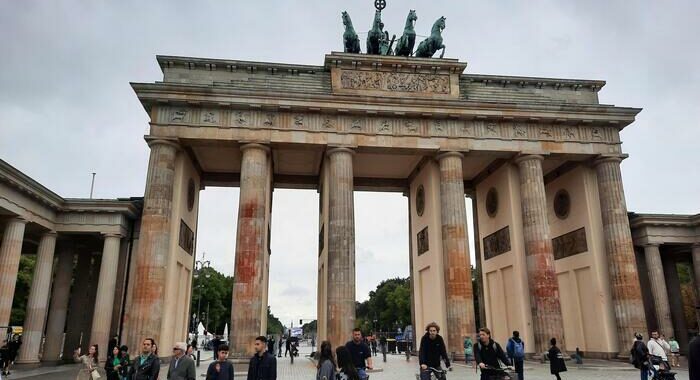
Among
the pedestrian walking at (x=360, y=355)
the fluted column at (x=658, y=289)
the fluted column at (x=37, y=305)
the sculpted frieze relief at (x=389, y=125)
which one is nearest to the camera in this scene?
the pedestrian walking at (x=360, y=355)

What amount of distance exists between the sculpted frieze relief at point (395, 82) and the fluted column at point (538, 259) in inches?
242

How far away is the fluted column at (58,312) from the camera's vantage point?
26141 millimetres

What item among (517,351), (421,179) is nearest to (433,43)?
(421,179)

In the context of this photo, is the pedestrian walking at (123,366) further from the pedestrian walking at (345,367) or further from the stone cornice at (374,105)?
the stone cornice at (374,105)

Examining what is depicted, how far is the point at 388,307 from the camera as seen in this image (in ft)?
305

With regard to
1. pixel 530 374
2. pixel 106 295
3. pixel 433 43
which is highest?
pixel 433 43

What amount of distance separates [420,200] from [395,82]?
7686 millimetres

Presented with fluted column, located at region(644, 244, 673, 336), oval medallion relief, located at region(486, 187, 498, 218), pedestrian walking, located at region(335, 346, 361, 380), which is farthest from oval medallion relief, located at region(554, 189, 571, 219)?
pedestrian walking, located at region(335, 346, 361, 380)

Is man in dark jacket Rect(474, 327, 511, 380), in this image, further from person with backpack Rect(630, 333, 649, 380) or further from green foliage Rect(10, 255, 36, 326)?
green foliage Rect(10, 255, 36, 326)

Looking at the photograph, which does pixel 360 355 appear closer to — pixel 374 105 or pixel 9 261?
pixel 374 105

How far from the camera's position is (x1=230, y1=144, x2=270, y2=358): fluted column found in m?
22.1

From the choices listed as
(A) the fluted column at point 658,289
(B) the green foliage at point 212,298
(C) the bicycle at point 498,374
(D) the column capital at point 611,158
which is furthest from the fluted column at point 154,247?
(B) the green foliage at point 212,298

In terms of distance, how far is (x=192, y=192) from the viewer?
2884 cm

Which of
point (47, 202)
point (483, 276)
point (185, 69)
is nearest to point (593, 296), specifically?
point (483, 276)
